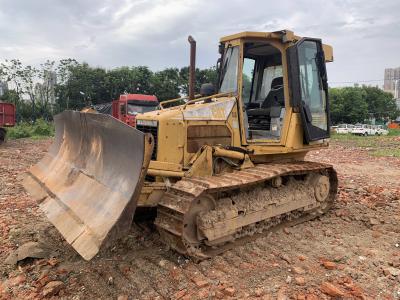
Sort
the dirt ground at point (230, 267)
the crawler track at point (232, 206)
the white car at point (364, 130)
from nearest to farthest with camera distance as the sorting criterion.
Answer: the dirt ground at point (230, 267) → the crawler track at point (232, 206) → the white car at point (364, 130)

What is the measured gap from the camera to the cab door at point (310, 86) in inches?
222

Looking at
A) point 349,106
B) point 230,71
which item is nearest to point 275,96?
point 230,71

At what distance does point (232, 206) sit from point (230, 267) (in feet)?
2.50

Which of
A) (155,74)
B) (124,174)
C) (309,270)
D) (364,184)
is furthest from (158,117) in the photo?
(155,74)

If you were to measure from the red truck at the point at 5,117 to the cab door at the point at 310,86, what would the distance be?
1779 centimetres

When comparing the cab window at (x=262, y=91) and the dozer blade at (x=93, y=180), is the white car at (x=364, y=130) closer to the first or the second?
the cab window at (x=262, y=91)

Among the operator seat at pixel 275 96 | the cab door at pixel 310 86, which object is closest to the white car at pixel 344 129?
the cab door at pixel 310 86

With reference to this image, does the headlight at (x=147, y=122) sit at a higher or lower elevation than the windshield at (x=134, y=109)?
lower

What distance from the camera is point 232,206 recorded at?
466cm

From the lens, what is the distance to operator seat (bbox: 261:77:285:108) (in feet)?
19.9

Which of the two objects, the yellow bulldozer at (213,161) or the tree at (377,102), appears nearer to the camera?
the yellow bulldozer at (213,161)

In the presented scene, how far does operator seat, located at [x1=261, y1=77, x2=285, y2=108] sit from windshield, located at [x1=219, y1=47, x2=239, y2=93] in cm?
95

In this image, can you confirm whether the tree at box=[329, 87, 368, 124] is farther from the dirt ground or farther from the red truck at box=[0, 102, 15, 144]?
the dirt ground

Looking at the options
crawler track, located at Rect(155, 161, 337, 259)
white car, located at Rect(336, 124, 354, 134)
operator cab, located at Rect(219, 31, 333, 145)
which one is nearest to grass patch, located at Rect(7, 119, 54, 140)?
operator cab, located at Rect(219, 31, 333, 145)
